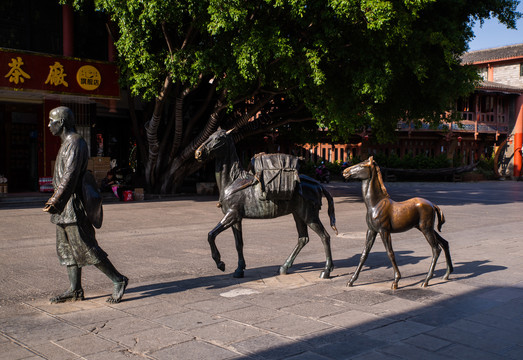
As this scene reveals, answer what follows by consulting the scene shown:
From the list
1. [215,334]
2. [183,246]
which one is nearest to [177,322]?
[215,334]

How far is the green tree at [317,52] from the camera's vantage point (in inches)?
534

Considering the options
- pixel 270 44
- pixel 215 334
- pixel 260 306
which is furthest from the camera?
pixel 270 44

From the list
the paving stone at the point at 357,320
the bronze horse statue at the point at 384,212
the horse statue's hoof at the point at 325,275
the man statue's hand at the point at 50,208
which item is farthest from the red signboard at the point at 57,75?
the paving stone at the point at 357,320

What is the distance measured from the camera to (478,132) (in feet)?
121

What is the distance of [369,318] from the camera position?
5078 mm

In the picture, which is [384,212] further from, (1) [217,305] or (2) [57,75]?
(2) [57,75]

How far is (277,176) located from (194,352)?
2852 mm

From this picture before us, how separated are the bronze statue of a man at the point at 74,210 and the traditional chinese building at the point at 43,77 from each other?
11.7 m

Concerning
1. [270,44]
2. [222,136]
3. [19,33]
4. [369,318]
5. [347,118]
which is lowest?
[369,318]

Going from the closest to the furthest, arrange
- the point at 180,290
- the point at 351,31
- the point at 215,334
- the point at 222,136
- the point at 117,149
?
1. the point at 215,334
2. the point at 180,290
3. the point at 222,136
4. the point at 351,31
5. the point at 117,149

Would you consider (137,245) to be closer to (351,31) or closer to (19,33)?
(351,31)

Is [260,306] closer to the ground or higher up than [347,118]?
closer to the ground

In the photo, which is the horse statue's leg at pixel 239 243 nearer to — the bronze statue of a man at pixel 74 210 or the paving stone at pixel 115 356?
the bronze statue of a man at pixel 74 210

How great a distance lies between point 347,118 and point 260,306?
426 inches
